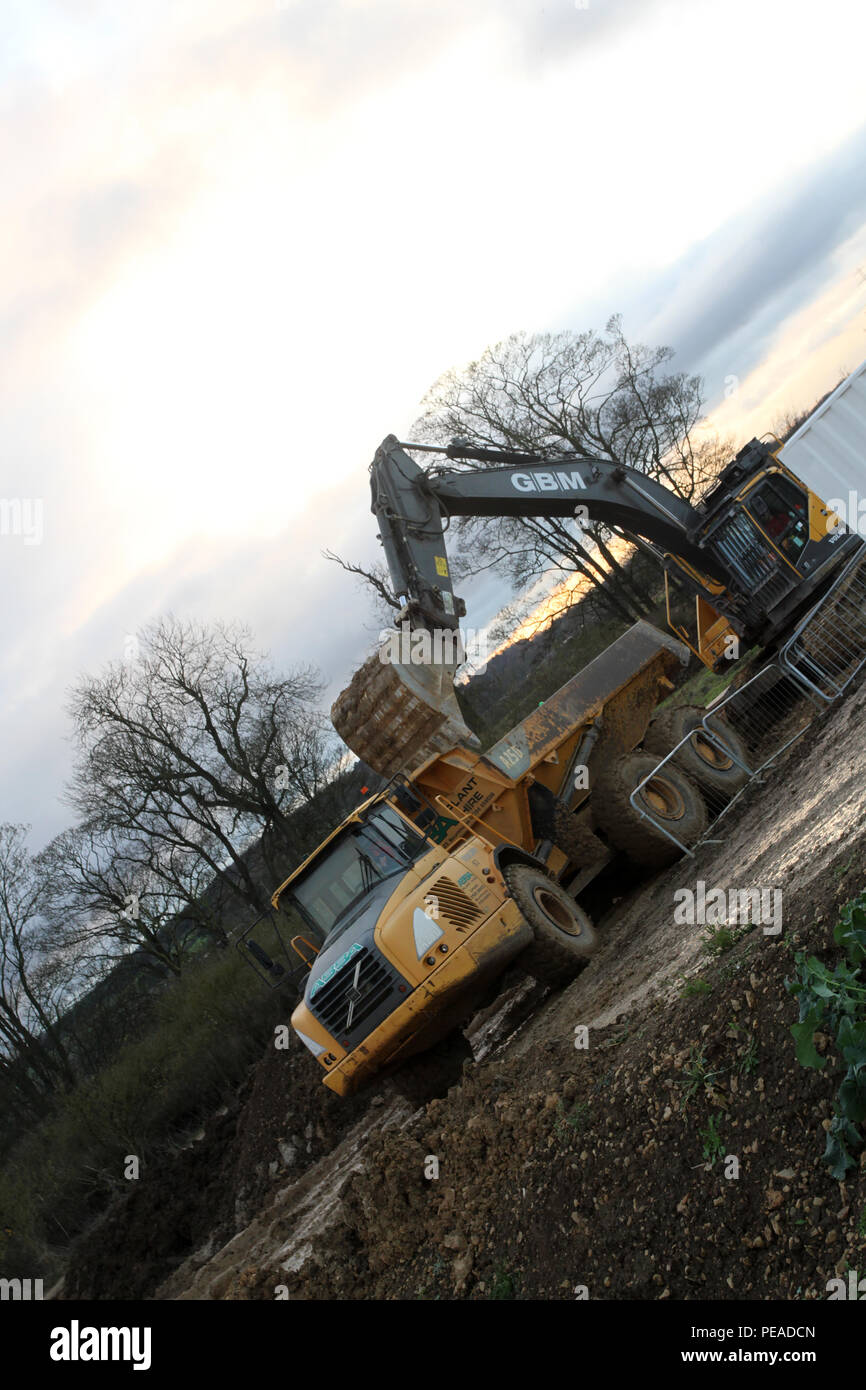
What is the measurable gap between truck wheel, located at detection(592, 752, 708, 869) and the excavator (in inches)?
0.9

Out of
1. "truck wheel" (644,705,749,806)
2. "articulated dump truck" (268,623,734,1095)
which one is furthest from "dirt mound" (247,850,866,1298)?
"truck wheel" (644,705,749,806)

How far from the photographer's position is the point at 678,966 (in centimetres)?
722

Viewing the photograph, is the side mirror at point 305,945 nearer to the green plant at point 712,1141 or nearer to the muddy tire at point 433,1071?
the muddy tire at point 433,1071

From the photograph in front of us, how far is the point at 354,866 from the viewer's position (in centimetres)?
1022

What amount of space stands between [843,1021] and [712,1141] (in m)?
0.95

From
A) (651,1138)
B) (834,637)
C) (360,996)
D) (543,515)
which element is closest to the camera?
(651,1138)

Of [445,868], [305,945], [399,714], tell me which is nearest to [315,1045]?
[305,945]

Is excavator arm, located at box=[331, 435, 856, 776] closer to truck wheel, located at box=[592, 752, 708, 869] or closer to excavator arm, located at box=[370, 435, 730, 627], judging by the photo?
excavator arm, located at box=[370, 435, 730, 627]

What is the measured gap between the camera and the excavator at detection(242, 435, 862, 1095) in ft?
28.4

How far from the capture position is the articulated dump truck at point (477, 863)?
8531 millimetres

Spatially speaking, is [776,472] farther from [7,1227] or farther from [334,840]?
[7,1227]

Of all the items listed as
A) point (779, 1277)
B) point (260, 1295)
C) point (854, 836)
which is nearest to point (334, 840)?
point (260, 1295)

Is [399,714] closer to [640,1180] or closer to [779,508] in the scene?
[779,508]

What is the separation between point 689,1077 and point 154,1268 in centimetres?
1170
